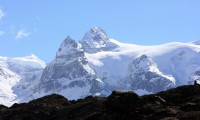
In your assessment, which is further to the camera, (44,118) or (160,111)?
(44,118)

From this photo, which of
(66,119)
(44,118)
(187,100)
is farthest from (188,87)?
(44,118)

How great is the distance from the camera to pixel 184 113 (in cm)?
4178

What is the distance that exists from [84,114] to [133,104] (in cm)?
1006

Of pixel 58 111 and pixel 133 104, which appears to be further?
pixel 58 111

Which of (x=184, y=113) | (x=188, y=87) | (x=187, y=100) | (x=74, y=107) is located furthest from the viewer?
(x=74, y=107)

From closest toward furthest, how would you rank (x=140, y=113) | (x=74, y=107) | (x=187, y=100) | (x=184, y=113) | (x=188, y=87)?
1. (x=184, y=113)
2. (x=140, y=113)
3. (x=187, y=100)
4. (x=188, y=87)
5. (x=74, y=107)

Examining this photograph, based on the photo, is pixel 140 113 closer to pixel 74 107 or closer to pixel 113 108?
pixel 113 108

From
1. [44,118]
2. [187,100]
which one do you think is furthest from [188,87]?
[44,118]

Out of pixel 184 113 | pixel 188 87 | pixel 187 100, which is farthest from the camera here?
pixel 188 87

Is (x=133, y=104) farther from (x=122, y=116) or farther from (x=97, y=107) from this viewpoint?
(x=97, y=107)

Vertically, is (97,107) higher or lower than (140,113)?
higher

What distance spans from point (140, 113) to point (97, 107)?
10.8 m

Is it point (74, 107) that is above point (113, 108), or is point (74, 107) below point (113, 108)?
above

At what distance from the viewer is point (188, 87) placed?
5366cm
